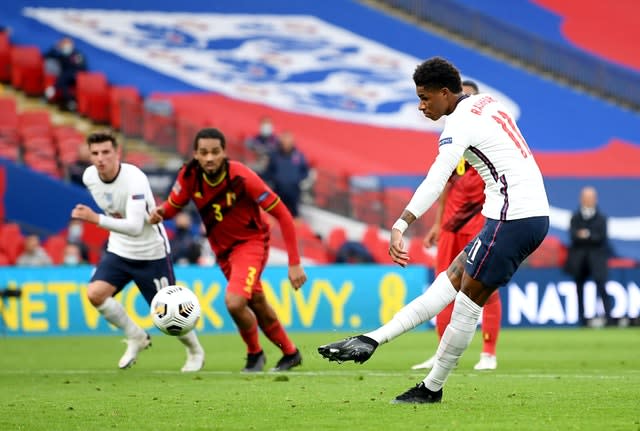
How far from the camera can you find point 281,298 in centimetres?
1895

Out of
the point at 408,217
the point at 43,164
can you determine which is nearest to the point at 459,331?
the point at 408,217

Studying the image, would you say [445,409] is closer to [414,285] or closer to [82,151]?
[414,285]

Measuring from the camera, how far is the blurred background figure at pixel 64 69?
25.8 metres

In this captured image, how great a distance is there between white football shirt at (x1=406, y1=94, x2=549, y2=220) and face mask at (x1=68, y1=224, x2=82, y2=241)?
13767 mm

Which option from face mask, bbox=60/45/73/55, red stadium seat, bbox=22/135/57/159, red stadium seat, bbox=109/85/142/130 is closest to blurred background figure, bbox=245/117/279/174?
red stadium seat, bbox=109/85/142/130

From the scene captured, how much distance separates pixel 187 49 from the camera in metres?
30.0

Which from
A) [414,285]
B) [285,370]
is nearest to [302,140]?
[414,285]

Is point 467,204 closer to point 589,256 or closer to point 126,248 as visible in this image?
point 126,248

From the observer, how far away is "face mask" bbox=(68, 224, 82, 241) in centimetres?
2073

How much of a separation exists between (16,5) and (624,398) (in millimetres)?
23863

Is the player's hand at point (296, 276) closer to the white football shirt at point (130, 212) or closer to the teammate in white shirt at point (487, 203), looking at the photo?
the white football shirt at point (130, 212)

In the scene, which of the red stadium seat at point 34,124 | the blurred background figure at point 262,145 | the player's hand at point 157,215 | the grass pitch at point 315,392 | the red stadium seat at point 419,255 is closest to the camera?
the grass pitch at point 315,392

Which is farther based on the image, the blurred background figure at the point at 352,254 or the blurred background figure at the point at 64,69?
the blurred background figure at the point at 64,69

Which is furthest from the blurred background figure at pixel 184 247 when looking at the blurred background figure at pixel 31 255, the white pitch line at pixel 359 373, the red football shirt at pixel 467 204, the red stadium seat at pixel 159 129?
the red football shirt at pixel 467 204
